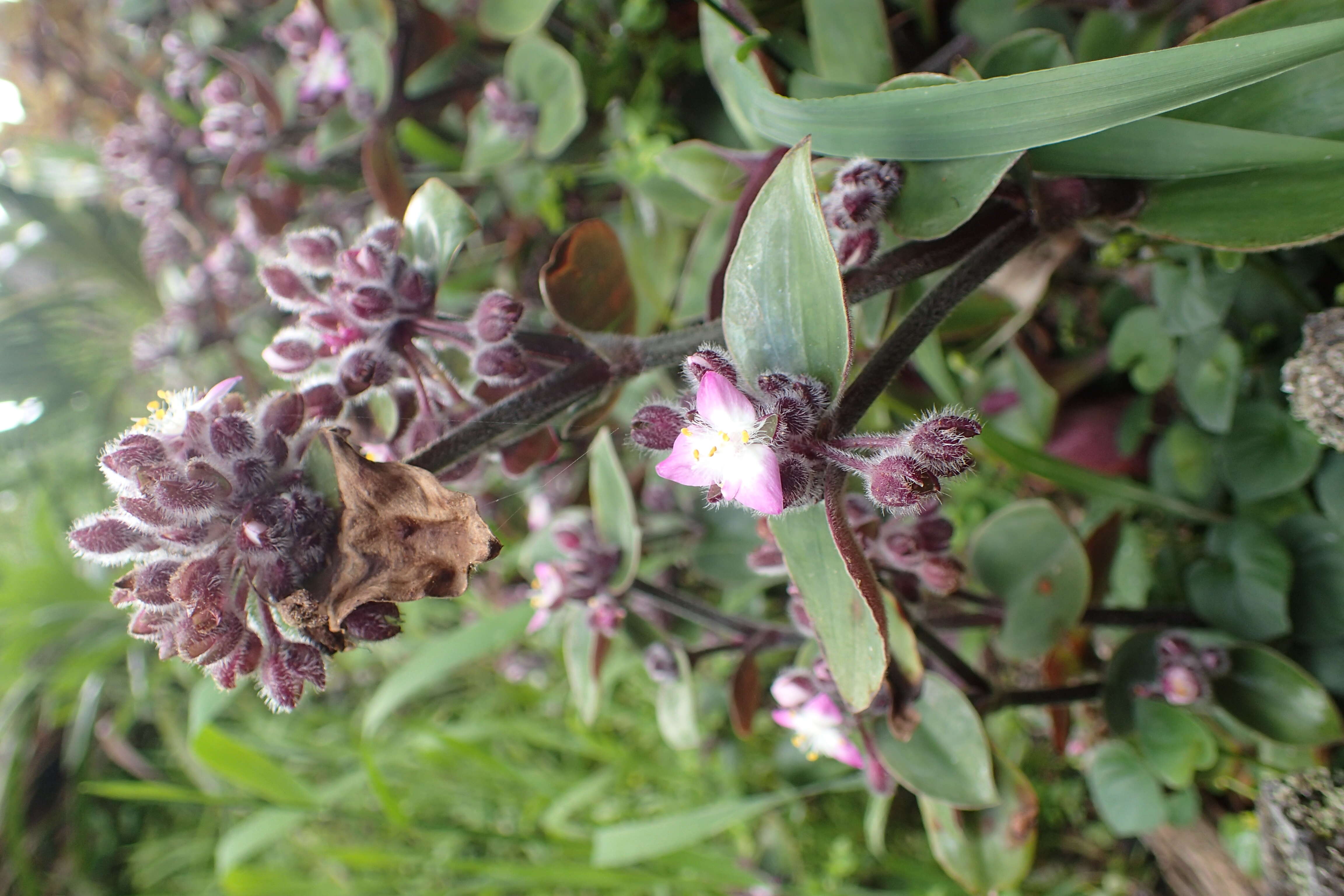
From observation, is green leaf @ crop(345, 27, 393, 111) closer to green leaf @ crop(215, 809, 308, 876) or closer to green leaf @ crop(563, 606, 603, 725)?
green leaf @ crop(563, 606, 603, 725)

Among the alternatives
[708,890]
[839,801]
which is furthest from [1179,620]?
[708,890]

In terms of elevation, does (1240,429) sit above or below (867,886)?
above

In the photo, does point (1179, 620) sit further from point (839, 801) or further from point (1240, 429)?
point (839, 801)

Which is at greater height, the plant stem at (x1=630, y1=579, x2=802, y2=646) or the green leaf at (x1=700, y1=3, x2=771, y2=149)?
the green leaf at (x1=700, y1=3, x2=771, y2=149)

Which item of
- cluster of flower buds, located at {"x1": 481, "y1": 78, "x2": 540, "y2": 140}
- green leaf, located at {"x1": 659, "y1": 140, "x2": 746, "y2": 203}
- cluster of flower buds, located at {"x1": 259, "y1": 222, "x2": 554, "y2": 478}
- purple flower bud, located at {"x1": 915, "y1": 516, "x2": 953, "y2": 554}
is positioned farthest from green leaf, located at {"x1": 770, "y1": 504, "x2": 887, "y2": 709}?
cluster of flower buds, located at {"x1": 481, "y1": 78, "x2": 540, "y2": 140}

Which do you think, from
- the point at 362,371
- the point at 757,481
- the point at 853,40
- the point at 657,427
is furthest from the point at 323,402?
the point at 853,40

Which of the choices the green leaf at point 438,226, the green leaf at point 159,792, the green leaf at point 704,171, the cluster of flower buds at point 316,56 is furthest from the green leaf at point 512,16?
the green leaf at point 159,792

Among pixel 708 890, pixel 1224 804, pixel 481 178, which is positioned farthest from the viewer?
pixel 708 890
